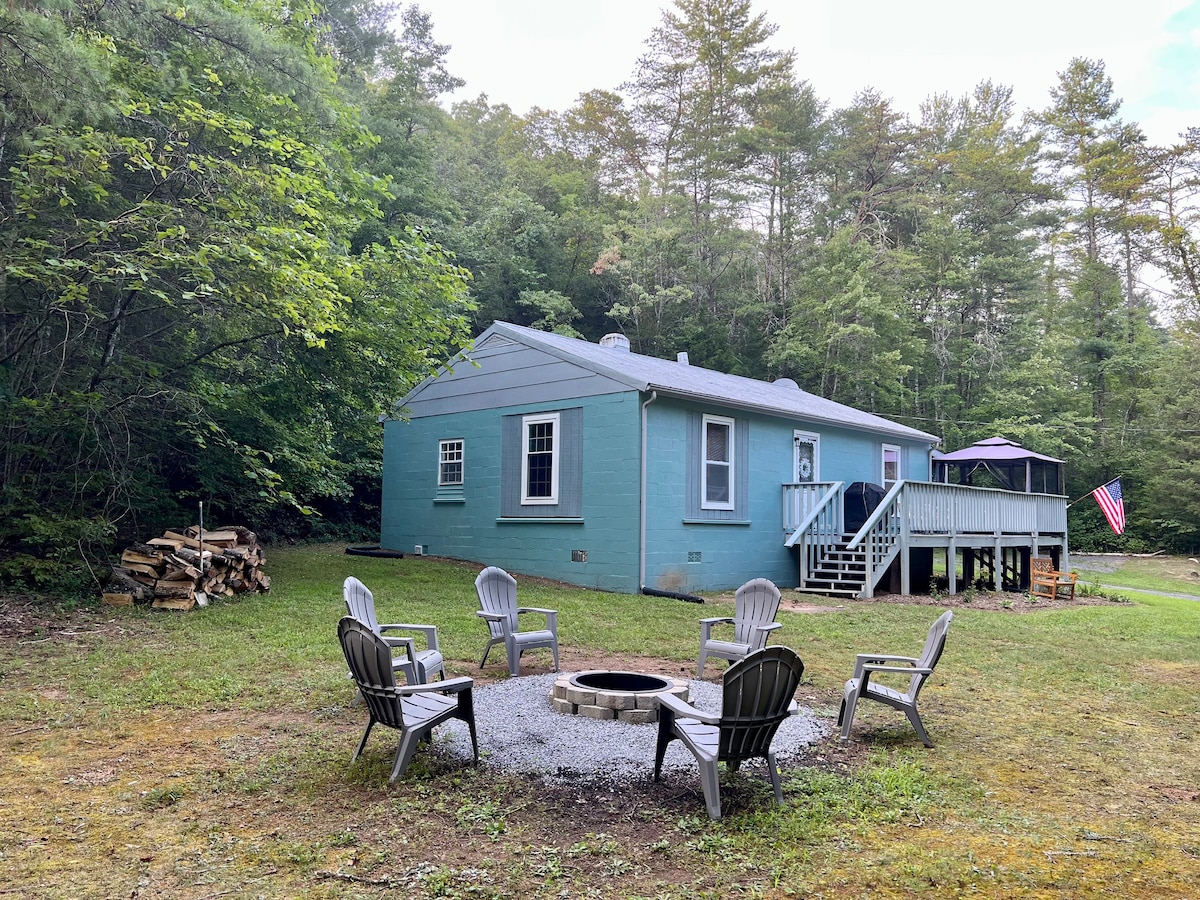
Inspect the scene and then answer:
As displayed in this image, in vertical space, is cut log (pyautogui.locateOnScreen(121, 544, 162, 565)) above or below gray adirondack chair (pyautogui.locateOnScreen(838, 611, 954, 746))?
above

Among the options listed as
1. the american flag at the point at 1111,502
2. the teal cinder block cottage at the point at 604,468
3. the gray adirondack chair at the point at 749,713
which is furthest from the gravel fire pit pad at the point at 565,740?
the american flag at the point at 1111,502

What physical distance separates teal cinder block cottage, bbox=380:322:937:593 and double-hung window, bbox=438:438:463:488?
1.1 inches

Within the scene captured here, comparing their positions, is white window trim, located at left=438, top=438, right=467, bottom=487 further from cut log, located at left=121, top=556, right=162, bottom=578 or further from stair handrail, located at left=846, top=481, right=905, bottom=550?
stair handrail, located at left=846, top=481, right=905, bottom=550

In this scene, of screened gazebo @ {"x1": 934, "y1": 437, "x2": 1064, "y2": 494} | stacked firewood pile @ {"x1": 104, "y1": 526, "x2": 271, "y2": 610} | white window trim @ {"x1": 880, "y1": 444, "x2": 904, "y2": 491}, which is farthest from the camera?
screened gazebo @ {"x1": 934, "y1": 437, "x2": 1064, "y2": 494}

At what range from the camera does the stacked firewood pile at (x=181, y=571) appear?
28.5 feet

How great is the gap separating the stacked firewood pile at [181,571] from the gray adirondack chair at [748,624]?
19.5 ft

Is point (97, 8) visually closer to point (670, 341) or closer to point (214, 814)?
point (214, 814)

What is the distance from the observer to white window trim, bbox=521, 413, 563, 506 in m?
12.6

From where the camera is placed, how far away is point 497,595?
20.9ft

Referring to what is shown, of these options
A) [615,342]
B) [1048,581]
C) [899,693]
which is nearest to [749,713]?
[899,693]

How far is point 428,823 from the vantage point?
3.29 m

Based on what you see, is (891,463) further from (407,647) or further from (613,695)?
(407,647)

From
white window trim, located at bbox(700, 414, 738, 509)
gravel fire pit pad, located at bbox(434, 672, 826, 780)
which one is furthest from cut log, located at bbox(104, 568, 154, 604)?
white window trim, located at bbox(700, 414, 738, 509)

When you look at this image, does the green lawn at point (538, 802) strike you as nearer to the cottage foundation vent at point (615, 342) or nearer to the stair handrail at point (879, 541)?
the stair handrail at point (879, 541)
